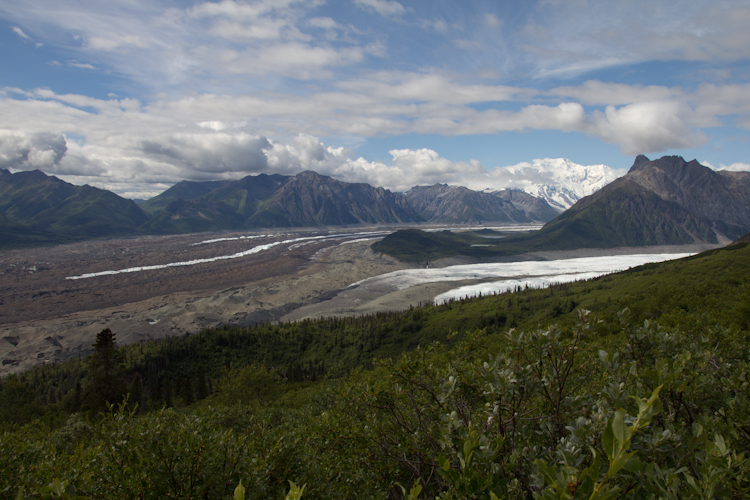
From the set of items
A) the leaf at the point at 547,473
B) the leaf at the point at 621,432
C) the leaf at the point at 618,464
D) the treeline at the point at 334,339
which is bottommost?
the treeline at the point at 334,339

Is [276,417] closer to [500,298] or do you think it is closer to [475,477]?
[475,477]

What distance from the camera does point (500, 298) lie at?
148m

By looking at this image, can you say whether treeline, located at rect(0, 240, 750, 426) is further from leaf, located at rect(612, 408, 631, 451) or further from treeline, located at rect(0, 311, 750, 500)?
leaf, located at rect(612, 408, 631, 451)

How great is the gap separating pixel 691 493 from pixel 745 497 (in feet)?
6.03

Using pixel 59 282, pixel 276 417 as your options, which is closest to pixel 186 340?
pixel 276 417

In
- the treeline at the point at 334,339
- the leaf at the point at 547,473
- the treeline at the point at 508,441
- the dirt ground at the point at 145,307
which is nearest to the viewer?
the leaf at the point at 547,473

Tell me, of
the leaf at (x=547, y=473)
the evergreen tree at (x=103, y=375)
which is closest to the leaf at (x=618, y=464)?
the leaf at (x=547, y=473)

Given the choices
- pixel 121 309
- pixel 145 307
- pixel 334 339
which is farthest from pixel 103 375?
pixel 121 309

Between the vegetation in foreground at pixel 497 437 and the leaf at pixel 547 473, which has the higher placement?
the leaf at pixel 547 473

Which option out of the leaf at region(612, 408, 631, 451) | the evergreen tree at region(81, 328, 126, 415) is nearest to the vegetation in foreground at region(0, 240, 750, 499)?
the leaf at region(612, 408, 631, 451)

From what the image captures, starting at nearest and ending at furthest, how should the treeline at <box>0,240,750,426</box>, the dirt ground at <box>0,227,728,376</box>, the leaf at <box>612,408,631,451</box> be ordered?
the leaf at <box>612,408,631,451</box>, the treeline at <box>0,240,750,426</box>, the dirt ground at <box>0,227,728,376</box>

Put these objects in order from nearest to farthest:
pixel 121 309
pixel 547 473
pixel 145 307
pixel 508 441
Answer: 1. pixel 547 473
2. pixel 508 441
3. pixel 121 309
4. pixel 145 307

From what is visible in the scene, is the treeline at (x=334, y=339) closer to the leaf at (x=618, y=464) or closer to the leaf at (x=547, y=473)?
the leaf at (x=547, y=473)

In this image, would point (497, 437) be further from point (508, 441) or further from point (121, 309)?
point (121, 309)
